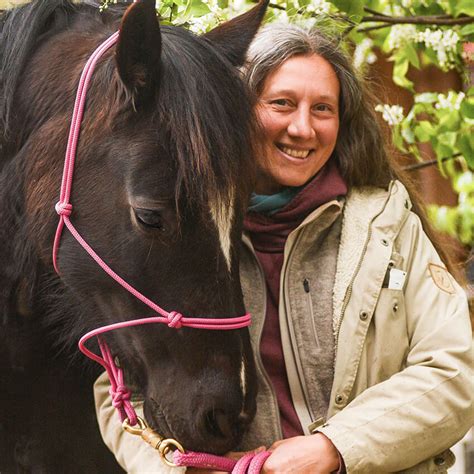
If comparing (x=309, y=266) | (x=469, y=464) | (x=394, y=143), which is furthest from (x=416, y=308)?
(x=469, y=464)

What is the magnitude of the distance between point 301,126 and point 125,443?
1.07 meters

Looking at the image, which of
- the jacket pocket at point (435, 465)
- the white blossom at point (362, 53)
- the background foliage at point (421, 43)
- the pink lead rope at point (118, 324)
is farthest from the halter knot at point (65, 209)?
the white blossom at point (362, 53)

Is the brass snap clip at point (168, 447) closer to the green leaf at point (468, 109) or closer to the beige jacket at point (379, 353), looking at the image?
the beige jacket at point (379, 353)

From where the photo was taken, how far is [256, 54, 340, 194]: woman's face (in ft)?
10.0

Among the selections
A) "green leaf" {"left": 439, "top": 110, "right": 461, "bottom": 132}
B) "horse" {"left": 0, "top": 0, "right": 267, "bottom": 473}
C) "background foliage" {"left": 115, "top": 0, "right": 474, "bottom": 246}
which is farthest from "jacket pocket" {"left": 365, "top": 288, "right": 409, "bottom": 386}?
"green leaf" {"left": 439, "top": 110, "right": 461, "bottom": 132}

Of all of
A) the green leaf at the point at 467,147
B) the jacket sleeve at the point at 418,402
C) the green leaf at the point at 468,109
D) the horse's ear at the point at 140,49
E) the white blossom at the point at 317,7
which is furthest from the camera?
the green leaf at the point at 467,147

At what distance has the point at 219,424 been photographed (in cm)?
260

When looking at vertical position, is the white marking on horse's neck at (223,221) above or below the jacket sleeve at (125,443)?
above

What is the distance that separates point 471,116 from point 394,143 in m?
0.47

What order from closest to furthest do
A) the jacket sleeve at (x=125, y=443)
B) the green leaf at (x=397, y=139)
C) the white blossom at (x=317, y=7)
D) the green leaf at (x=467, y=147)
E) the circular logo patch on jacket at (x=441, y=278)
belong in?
1. the jacket sleeve at (x=125, y=443)
2. the circular logo patch on jacket at (x=441, y=278)
3. the white blossom at (x=317, y=7)
4. the green leaf at (x=467, y=147)
5. the green leaf at (x=397, y=139)

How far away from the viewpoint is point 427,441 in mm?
2734

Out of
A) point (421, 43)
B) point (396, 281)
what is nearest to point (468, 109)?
point (421, 43)

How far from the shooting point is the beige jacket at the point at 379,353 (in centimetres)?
271

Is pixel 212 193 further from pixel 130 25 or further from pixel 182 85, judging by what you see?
pixel 130 25
